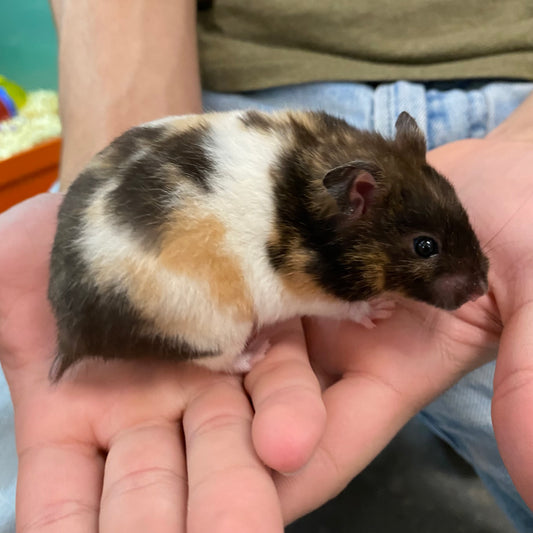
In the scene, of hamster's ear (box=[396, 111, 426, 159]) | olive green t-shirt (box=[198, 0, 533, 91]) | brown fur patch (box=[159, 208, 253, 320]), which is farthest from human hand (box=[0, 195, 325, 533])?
olive green t-shirt (box=[198, 0, 533, 91])

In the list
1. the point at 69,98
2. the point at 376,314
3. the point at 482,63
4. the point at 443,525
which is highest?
the point at 482,63

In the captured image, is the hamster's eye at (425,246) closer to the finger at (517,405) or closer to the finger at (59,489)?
the finger at (517,405)

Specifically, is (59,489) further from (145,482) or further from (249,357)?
(249,357)

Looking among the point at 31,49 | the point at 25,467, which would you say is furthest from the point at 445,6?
the point at 31,49

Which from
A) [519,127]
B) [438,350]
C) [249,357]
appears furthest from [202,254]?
[519,127]

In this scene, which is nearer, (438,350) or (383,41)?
(438,350)

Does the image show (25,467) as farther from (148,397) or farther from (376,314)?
(376,314)

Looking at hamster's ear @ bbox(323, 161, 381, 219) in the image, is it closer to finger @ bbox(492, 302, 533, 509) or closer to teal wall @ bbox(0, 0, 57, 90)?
finger @ bbox(492, 302, 533, 509)

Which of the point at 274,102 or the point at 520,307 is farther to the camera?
the point at 274,102
